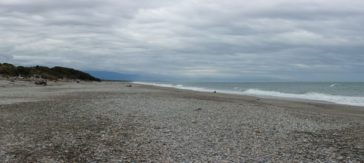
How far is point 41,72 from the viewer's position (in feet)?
271

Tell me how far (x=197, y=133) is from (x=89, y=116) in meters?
5.75

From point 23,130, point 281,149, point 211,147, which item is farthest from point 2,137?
point 281,149

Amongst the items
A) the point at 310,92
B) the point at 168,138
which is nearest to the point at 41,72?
the point at 310,92

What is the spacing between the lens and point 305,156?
1045 centimetres

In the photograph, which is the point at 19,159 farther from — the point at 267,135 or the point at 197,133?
the point at 267,135

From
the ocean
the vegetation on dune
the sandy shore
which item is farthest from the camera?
the vegetation on dune

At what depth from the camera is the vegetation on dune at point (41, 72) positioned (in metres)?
72.1

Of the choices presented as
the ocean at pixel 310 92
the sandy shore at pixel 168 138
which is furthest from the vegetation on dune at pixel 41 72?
the sandy shore at pixel 168 138

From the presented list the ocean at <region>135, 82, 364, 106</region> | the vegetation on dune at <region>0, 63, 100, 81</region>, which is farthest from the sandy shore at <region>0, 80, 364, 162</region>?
the vegetation on dune at <region>0, 63, 100, 81</region>

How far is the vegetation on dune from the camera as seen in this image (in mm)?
72069

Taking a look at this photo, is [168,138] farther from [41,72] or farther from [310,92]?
[41,72]

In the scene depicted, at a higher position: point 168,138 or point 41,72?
point 41,72

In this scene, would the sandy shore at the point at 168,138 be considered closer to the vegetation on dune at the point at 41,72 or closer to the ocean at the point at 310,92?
the ocean at the point at 310,92

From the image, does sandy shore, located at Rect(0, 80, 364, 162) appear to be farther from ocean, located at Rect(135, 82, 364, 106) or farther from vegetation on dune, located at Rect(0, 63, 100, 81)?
vegetation on dune, located at Rect(0, 63, 100, 81)
